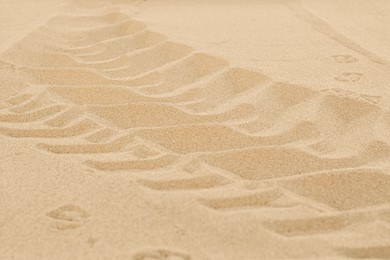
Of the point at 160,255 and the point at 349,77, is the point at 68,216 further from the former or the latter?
the point at 349,77

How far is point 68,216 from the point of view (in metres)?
1.35

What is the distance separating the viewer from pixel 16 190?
148 centimetres

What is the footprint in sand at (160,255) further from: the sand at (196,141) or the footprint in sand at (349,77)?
the footprint in sand at (349,77)

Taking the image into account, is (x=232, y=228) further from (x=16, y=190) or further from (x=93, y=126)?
(x=93, y=126)

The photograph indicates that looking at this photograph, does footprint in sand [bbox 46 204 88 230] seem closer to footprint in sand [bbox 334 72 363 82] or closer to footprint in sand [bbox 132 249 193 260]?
footprint in sand [bbox 132 249 193 260]

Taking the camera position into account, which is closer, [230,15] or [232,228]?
[232,228]

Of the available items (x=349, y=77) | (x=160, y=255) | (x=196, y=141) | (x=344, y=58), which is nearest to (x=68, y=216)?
(x=160, y=255)

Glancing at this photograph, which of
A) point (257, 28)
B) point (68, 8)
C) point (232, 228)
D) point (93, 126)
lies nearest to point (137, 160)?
point (93, 126)

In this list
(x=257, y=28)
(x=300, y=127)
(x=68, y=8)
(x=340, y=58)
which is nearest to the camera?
(x=300, y=127)

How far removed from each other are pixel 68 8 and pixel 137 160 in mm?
2296

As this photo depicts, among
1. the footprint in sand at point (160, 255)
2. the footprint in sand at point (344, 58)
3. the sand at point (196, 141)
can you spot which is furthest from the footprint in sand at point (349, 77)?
the footprint in sand at point (160, 255)

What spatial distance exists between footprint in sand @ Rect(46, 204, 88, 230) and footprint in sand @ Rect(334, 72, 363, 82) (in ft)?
4.10

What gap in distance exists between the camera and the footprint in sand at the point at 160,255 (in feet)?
3.94

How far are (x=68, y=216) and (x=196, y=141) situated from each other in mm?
540
